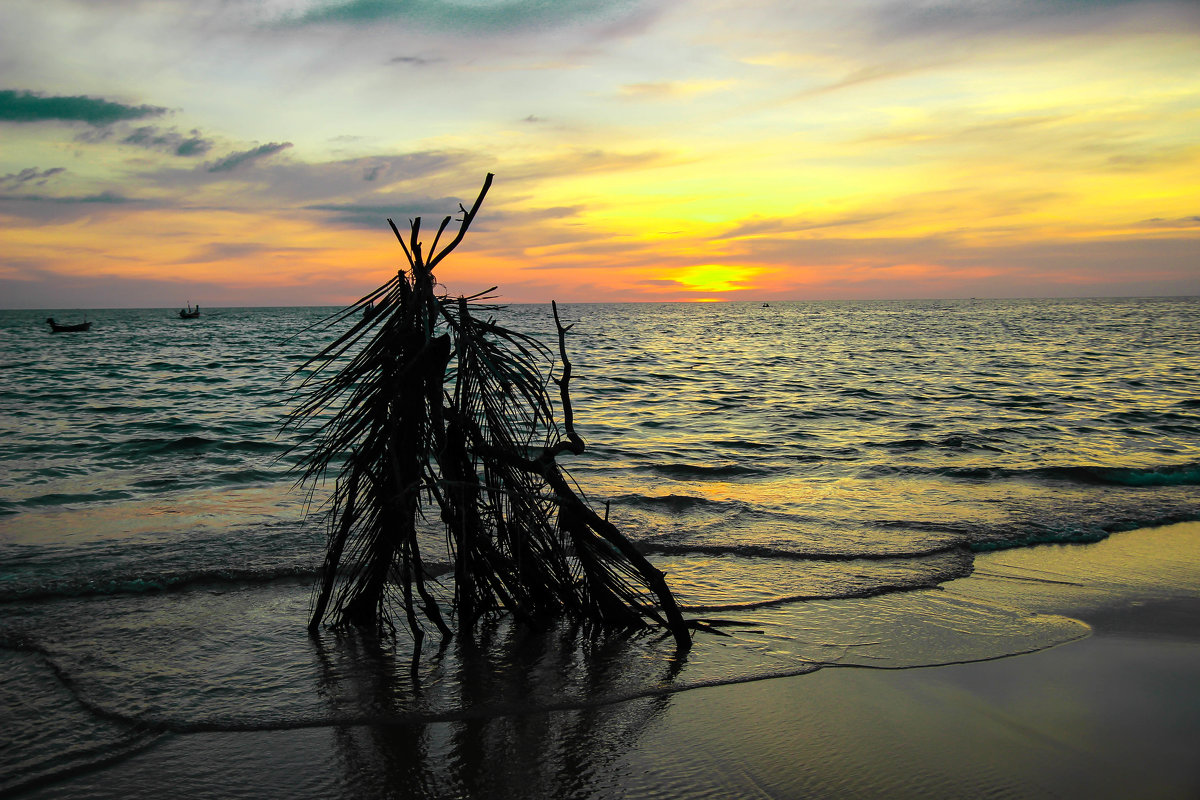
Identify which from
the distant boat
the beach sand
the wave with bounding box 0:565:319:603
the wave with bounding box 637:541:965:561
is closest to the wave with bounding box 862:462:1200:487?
the wave with bounding box 637:541:965:561

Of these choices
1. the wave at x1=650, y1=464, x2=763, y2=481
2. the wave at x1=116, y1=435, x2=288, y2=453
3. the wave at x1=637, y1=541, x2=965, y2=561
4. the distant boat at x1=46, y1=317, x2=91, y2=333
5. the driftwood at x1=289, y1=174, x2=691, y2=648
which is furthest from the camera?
the distant boat at x1=46, y1=317, x2=91, y2=333

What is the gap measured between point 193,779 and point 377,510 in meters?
1.92

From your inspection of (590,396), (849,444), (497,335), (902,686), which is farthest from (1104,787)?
(590,396)

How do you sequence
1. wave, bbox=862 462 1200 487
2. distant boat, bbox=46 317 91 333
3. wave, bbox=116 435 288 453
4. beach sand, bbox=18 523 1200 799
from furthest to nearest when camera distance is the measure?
distant boat, bbox=46 317 91 333, wave, bbox=116 435 288 453, wave, bbox=862 462 1200 487, beach sand, bbox=18 523 1200 799

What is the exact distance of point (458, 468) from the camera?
512cm

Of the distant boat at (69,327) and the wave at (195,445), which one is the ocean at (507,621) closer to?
the wave at (195,445)

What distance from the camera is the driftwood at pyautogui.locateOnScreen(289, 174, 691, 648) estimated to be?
479 cm

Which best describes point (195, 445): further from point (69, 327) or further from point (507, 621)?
point (69, 327)

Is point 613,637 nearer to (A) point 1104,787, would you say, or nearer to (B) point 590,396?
(A) point 1104,787

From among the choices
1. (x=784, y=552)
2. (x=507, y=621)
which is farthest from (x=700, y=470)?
(x=507, y=621)

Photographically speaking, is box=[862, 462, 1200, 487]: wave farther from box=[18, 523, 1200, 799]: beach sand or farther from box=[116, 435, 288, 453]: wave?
box=[116, 435, 288, 453]: wave

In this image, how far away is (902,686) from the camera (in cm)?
471

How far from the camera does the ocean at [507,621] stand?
167 inches

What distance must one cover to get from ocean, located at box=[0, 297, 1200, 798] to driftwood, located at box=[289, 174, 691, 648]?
0.35 meters
